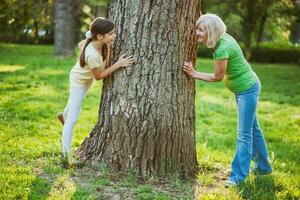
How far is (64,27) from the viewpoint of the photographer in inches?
769

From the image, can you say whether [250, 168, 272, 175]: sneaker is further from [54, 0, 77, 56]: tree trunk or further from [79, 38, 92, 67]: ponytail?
[54, 0, 77, 56]: tree trunk

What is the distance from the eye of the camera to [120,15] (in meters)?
4.96

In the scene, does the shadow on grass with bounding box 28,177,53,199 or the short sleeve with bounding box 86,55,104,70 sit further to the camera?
the short sleeve with bounding box 86,55,104,70

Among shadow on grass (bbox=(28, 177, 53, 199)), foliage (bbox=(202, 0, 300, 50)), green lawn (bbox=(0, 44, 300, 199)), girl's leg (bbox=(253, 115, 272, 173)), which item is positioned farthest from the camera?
foliage (bbox=(202, 0, 300, 50))

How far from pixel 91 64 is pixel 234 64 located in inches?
57.9

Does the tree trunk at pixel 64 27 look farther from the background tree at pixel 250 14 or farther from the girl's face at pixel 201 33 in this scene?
the girl's face at pixel 201 33

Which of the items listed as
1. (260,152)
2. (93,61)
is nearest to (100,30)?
(93,61)

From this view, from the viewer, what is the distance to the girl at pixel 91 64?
494cm

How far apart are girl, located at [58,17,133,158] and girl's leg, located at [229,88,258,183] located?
1.24 metres

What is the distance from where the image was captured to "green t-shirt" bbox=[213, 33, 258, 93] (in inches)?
185

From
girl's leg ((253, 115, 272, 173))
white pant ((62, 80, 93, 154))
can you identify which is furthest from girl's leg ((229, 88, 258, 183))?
white pant ((62, 80, 93, 154))

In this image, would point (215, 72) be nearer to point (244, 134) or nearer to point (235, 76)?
point (235, 76)

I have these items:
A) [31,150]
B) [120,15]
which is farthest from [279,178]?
[31,150]

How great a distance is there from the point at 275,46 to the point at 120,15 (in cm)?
2453
